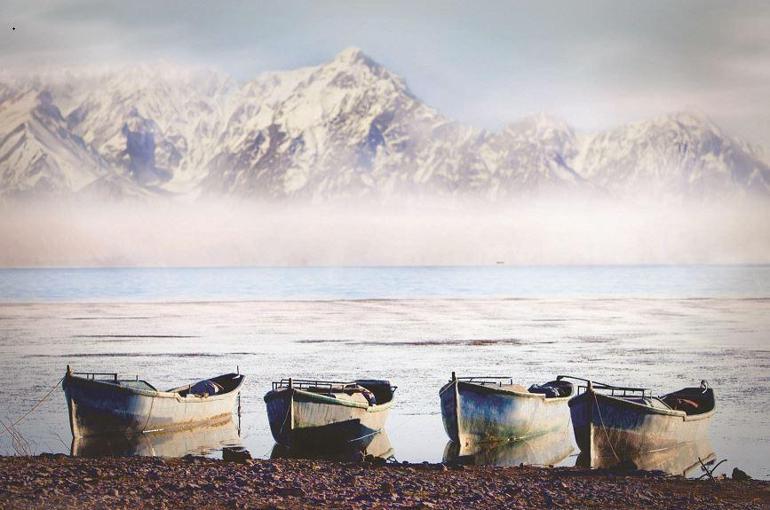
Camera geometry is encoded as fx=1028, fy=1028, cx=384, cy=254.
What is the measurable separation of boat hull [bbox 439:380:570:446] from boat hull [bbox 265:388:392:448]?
296 cm

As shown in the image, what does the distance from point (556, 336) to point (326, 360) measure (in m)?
24.2

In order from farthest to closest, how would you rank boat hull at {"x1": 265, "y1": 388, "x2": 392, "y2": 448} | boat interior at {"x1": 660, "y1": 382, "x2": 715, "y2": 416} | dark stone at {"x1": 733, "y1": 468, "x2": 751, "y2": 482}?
boat interior at {"x1": 660, "y1": 382, "x2": 715, "y2": 416} < boat hull at {"x1": 265, "y1": 388, "x2": 392, "y2": 448} < dark stone at {"x1": 733, "y1": 468, "x2": 751, "y2": 482}

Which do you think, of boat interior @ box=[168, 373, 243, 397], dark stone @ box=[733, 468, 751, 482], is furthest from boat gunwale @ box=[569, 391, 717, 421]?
boat interior @ box=[168, 373, 243, 397]

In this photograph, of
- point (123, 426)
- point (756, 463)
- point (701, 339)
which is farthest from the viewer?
point (701, 339)

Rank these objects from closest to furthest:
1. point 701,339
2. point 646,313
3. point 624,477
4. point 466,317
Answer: point 624,477 → point 701,339 → point 466,317 → point 646,313

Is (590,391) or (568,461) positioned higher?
(590,391)

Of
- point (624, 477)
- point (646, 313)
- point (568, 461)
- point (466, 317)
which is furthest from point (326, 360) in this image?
point (646, 313)

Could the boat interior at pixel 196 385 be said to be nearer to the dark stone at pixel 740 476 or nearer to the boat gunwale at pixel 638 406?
the boat gunwale at pixel 638 406

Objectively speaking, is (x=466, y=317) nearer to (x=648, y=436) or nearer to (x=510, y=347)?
(x=510, y=347)

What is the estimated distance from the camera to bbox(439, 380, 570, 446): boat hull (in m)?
31.9

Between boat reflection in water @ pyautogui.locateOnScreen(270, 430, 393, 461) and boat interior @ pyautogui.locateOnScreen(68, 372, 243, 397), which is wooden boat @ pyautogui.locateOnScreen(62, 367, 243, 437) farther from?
boat reflection in water @ pyautogui.locateOnScreen(270, 430, 393, 461)

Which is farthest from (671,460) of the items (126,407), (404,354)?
(404,354)

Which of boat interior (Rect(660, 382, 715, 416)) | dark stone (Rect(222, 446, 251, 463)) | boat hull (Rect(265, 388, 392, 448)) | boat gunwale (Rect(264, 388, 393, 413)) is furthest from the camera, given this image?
boat interior (Rect(660, 382, 715, 416))

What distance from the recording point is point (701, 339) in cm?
7194
